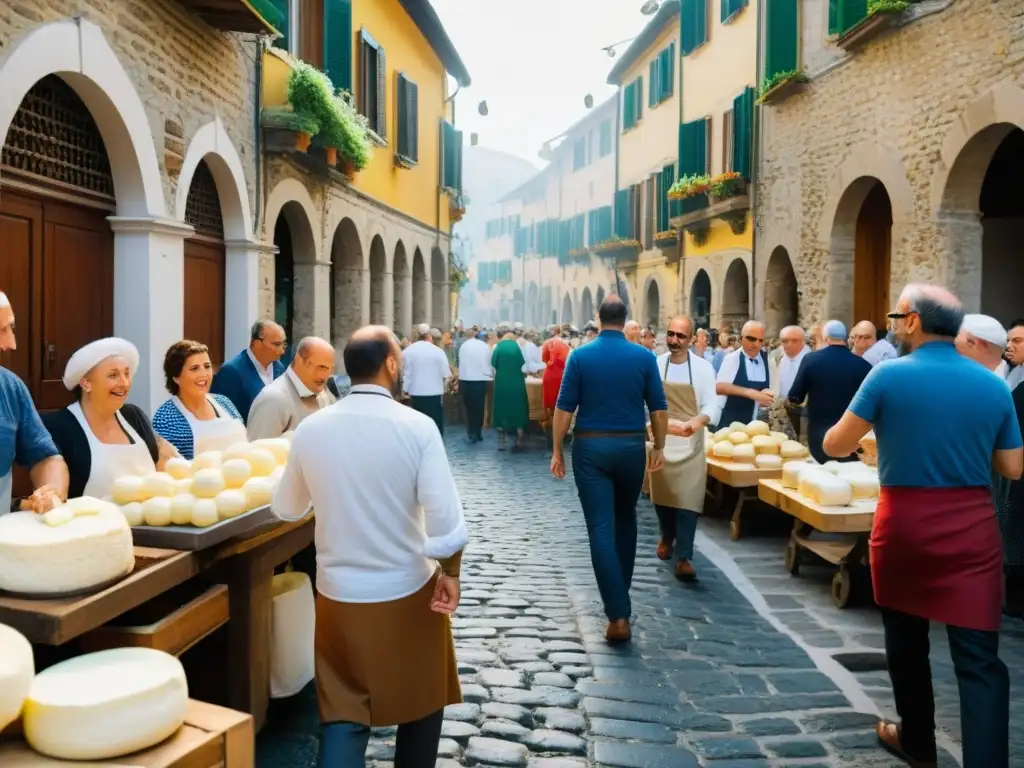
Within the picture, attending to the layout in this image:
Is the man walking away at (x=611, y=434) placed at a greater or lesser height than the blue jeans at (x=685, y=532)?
greater

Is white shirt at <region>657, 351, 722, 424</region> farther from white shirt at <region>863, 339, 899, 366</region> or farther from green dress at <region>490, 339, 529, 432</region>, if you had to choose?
green dress at <region>490, 339, 529, 432</region>

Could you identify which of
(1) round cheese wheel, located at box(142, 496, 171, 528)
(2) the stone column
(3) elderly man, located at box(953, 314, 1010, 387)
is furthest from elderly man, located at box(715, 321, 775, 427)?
(1) round cheese wheel, located at box(142, 496, 171, 528)

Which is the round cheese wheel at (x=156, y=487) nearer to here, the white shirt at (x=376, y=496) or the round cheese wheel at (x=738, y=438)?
the white shirt at (x=376, y=496)

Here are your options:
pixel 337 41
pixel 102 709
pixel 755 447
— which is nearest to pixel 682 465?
pixel 755 447

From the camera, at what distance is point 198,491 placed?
369cm

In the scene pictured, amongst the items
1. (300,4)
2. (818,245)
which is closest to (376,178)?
(300,4)

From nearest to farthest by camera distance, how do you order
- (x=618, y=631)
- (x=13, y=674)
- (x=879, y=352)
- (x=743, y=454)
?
(x=13, y=674)
(x=618, y=631)
(x=743, y=454)
(x=879, y=352)

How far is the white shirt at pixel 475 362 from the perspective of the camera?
1505cm

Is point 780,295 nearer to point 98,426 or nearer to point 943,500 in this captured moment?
point 943,500

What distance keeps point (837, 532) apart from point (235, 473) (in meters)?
3.83

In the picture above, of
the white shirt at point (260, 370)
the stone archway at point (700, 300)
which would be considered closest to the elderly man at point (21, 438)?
the white shirt at point (260, 370)

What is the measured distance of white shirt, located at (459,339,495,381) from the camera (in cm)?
1505

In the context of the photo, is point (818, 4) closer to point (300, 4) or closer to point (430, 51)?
point (300, 4)

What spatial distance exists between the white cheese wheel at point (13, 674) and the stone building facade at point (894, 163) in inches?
365
